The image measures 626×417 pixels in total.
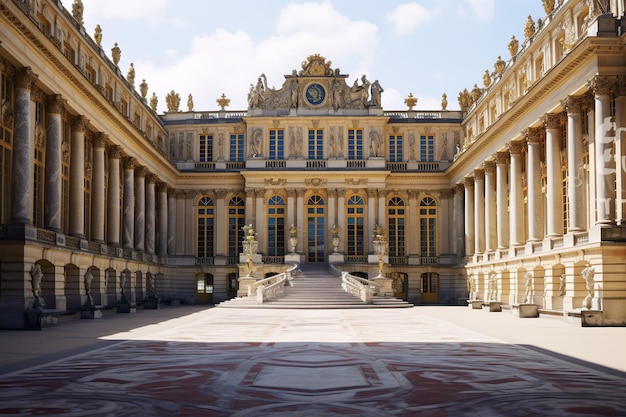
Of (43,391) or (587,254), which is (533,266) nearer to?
(587,254)

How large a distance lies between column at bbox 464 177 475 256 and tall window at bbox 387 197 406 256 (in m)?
7.34

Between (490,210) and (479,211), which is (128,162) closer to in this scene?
(490,210)

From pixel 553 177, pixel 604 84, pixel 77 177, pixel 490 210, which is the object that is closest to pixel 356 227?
pixel 490 210

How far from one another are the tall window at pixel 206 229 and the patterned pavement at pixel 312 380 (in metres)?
43.5

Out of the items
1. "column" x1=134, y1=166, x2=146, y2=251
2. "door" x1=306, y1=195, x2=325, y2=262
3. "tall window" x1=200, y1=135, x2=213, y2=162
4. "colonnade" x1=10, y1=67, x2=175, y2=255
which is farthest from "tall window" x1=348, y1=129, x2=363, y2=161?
"column" x1=134, y1=166, x2=146, y2=251

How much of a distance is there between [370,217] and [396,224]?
3139mm

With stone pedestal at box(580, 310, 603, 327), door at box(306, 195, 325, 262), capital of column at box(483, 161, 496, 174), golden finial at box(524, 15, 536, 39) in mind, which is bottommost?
stone pedestal at box(580, 310, 603, 327)

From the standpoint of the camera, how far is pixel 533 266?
4222cm

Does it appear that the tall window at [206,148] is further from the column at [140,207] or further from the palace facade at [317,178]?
the column at [140,207]

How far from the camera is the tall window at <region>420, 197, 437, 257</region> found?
219 feet

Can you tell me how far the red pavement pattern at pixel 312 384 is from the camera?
1129 cm

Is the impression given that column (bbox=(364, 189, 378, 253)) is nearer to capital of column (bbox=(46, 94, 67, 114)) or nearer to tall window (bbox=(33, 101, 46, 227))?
capital of column (bbox=(46, 94, 67, 114))

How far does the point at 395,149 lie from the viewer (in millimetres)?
67500

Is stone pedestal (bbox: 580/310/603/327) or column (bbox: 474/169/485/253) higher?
column (bbox: 474/169/485/253)
